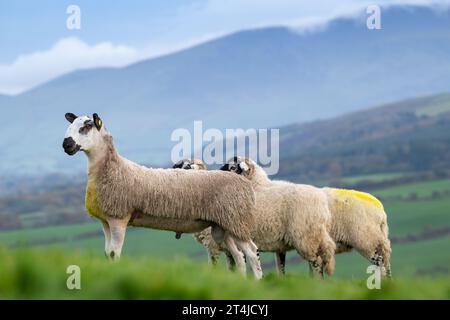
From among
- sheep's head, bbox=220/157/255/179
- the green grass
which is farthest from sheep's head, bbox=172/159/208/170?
the green grass

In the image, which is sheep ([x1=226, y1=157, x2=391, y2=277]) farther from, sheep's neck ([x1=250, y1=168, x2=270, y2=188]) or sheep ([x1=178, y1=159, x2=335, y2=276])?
sheep ([x1=178, y1=159, x2=335, y2=276])

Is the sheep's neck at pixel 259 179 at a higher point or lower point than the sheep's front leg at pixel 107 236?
higher

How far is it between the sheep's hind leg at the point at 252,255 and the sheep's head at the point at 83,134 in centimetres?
309

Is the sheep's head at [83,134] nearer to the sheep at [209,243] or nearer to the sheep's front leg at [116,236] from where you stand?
the sheep's front leg at [116,236]

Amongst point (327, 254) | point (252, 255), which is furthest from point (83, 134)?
point (327, 254)

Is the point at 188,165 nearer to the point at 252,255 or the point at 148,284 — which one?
the point at 252,255

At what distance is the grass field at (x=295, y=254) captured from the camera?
41.7ft

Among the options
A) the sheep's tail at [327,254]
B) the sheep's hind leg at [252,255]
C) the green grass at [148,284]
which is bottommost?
the green grass at [148,284]

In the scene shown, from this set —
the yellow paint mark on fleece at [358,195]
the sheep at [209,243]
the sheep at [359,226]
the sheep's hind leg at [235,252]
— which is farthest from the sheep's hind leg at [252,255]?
the yellow paint mark on fleece at [358,195]

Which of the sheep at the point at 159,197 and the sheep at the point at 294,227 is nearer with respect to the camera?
the sheep at the point at 159,197

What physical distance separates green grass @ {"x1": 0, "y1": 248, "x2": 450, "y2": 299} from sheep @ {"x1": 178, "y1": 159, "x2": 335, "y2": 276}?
5.33 meters
